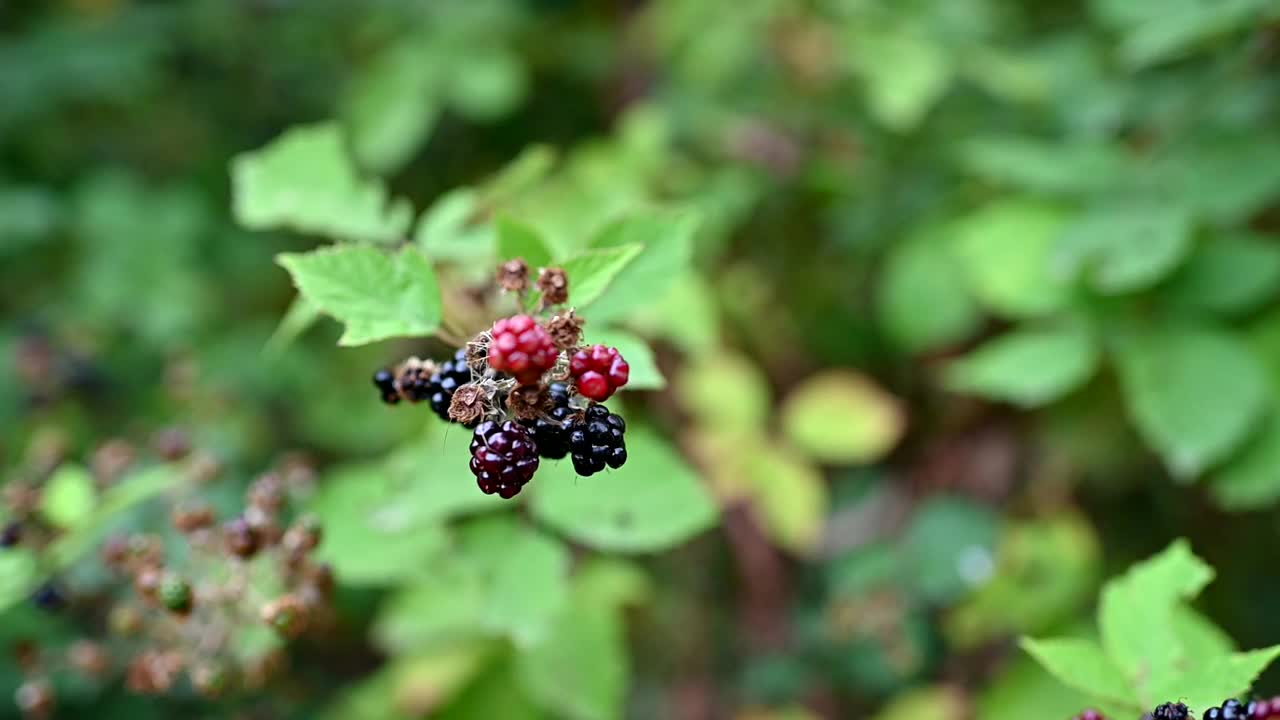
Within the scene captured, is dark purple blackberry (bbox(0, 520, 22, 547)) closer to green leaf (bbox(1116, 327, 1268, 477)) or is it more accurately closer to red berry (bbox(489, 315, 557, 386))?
red berry (bbox(489, 315, 557, 386))

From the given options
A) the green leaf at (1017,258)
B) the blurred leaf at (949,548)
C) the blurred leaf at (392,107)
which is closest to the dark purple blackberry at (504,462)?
the green leaf at (1017,258)

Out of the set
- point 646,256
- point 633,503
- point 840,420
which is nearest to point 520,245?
point 646,256

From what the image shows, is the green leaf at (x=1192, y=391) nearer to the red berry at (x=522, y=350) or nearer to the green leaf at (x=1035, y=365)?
the green leaf at (x=1035, y=365)

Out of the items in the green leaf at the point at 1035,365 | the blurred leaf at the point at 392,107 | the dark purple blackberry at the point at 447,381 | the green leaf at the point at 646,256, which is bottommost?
the dark purple blackberry at the point at 447,381

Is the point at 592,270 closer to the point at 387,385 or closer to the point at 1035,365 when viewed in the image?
the point at 387,385

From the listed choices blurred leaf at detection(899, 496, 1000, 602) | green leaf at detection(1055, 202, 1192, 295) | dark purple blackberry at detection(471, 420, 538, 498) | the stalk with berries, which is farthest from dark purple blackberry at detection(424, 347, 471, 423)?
blurred leaf at detection(899, 496, 1000, 602)
